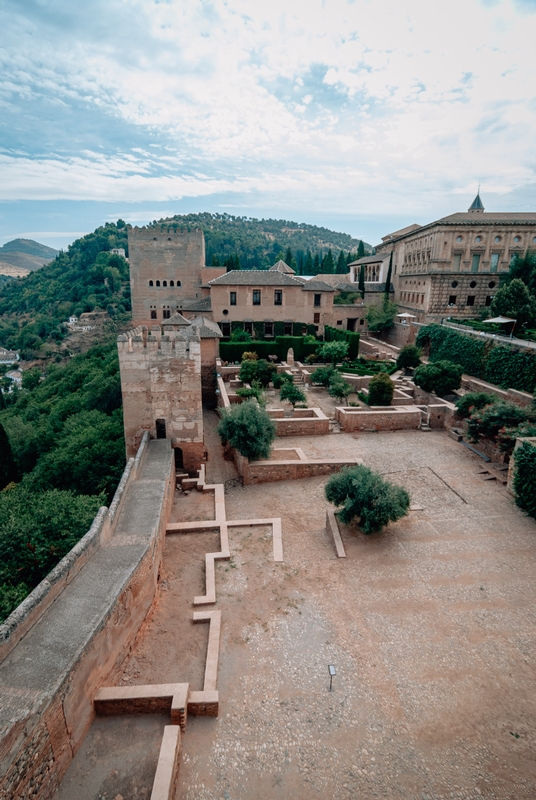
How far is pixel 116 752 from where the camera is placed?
5.74 m

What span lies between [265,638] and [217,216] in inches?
6438

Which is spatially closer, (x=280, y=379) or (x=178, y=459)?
(x=178, y=459)

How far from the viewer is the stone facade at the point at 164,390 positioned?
13.1m

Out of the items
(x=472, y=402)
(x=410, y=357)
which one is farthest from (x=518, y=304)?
(x=472, y=402)

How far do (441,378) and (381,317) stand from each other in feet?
53.5

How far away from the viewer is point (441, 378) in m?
20.0

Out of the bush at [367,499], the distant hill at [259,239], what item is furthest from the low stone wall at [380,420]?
the distant hill at [259,239]

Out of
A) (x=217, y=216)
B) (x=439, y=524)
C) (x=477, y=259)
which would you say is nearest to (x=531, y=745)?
(x=439, y=524)

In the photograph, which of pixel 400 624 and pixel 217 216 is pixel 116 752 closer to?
pixel 400 624

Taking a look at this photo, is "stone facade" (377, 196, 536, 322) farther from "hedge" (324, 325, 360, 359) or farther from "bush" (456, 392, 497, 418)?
"bush" (456, 392, 497, 418)

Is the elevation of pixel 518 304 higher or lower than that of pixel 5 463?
higher

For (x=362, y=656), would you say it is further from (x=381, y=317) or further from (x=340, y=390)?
(x=381, y=317)

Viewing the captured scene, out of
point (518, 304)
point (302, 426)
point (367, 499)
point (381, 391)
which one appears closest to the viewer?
point (367, 499)

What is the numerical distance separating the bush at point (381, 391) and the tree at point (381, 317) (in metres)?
16.8
